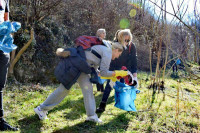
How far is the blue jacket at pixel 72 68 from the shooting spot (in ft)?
8.89

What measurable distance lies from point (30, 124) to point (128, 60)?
7.19 ft

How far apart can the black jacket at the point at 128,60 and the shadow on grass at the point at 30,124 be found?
178 centimetres

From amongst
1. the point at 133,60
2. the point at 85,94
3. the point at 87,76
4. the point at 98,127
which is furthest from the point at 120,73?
the point at 133,60

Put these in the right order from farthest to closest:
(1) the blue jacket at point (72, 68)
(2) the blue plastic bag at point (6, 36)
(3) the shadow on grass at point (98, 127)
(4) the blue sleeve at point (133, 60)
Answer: (4) the blue sleeve at point (133, 60), (3) the shadow on grass at point (98, 127), (1) the blue jacket at point (72, 68), (2) the blue plastic bag at point (6, 36)

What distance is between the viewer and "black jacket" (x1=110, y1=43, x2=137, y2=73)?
398cm

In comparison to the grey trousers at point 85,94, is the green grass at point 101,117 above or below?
below

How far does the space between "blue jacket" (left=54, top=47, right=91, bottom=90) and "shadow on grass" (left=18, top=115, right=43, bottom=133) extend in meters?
0.72

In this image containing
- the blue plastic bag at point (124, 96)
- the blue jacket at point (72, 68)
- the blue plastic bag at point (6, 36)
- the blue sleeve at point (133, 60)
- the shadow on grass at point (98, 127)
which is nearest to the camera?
the blue plastic bag at point (6, 36)

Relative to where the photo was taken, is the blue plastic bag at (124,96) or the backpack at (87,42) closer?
the backpack at (87,42)

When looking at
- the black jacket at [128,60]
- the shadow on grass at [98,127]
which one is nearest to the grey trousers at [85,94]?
the shadow on grass at [98,127]

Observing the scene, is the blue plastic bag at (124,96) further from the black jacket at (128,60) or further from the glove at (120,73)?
the black jacket at (128,60)

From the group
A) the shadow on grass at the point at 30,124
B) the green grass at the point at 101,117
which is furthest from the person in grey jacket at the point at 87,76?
the green grass at the point at 101,117

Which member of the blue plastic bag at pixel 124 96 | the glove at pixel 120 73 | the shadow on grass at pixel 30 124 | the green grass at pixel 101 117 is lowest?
the green grass at pixel 101 117

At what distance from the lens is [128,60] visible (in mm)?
4047
